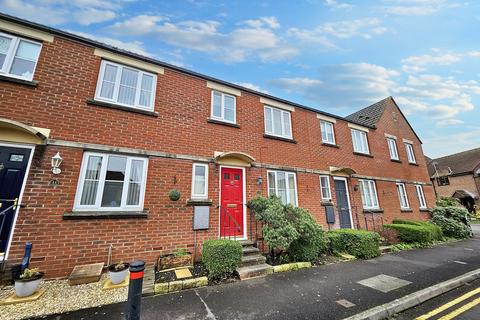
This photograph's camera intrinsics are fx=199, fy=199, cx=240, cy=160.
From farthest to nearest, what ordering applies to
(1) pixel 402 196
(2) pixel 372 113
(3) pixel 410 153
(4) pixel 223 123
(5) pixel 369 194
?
(3) pixel 410 153 → (2) pixel 372 113 → (1) pixel 402 196 → (5) pixel 369 194 → (4) pixel 223 123

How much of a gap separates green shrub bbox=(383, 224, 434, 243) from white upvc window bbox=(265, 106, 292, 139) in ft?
23.9

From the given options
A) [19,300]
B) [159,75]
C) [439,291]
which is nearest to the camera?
[19,300]

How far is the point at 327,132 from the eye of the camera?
1141 cm

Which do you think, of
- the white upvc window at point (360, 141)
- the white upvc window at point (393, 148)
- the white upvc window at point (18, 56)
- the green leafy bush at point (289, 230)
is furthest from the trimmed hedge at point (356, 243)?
the white upvc window at point (18, 56)

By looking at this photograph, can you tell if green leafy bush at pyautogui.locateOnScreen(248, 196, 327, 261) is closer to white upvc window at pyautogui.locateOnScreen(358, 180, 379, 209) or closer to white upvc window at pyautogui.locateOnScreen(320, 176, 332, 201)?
white upvc window at pyautogui.locateOnScreen(320, 176, 332, 201)

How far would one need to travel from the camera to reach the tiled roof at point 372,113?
14.3 meters

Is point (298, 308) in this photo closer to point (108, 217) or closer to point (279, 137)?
point (108, 217)

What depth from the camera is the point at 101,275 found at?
5.07 meters

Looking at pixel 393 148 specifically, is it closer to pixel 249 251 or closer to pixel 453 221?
pixel 453 221

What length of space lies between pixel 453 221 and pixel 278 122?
12748 millimetres

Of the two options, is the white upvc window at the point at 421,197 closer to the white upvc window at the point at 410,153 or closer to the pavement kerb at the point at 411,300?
the white upvc window at the point at 410,153

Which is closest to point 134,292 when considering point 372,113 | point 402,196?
point 402,196

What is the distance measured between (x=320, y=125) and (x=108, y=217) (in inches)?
414

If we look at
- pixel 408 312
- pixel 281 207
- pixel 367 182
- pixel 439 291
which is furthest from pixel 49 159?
pixel 367 182
